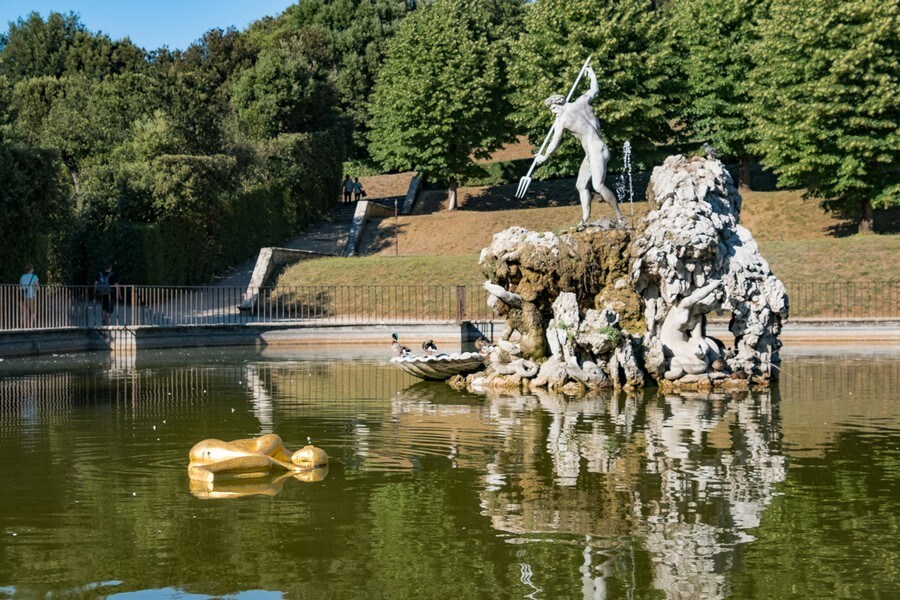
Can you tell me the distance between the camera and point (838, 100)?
44.7m

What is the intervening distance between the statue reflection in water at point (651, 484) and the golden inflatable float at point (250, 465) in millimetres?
2399

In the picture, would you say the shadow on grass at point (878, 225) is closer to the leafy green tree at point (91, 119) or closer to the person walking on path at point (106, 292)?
the person walking on path at point (106, 292)

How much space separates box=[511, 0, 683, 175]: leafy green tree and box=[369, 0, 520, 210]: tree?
3.04 metres

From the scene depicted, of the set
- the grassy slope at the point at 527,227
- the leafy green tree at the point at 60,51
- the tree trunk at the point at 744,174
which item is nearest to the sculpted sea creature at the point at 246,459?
the grassy slope at the point at 527,227

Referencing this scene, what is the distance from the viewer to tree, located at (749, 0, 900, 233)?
4412cm

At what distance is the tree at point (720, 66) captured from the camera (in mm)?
53719

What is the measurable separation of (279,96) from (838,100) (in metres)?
30.2

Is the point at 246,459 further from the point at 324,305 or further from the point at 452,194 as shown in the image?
the point at 452,194

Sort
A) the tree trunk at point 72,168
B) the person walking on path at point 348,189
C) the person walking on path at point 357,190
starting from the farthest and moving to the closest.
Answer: the person walking on path at point 348,189, the person walking on path at point 357,190, the tree trunk at point 72,168

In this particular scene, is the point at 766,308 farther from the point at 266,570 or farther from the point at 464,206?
the point at 464,206

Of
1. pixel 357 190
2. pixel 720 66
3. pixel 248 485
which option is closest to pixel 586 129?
pixel 248 485

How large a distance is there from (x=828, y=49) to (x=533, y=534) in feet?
130

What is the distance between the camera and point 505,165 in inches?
2709

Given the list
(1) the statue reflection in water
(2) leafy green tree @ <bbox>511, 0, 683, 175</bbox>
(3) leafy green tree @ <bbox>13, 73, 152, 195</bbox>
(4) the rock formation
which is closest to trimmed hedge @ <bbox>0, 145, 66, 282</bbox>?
(3) leafy green tree @ <bbox>13, 73, 152, 195</bbox>
